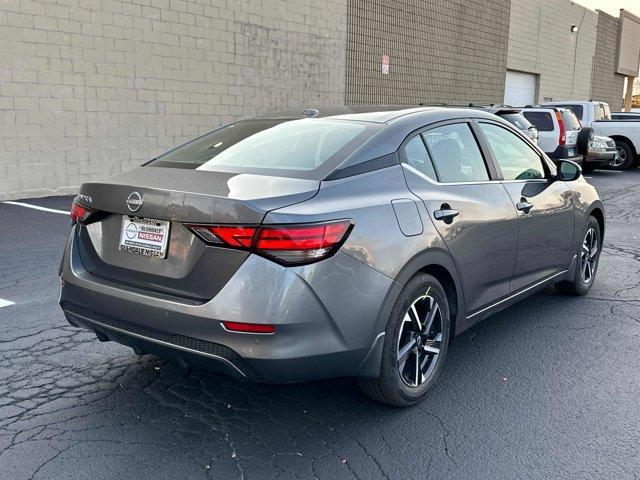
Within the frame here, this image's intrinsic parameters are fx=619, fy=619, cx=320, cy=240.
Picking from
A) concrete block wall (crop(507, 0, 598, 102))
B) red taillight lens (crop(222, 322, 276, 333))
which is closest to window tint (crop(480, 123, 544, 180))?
red taillight lens (crop(222, 322, 276, 333))

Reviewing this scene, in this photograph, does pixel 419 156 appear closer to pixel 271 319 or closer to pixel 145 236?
pixel 271 319

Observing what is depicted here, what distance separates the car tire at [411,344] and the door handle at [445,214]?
0.34 m

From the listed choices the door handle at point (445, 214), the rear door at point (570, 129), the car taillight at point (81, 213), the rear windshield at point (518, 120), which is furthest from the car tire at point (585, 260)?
the rear door at point (570, 129)

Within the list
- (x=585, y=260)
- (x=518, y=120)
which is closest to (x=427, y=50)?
(x=518, y=120)

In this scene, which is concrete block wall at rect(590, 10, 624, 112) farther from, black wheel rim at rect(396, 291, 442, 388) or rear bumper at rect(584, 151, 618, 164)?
black wheel rim at rect(396, 291, 442, 388)

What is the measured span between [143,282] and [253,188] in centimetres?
71

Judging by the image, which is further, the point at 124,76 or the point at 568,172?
the point at 124,76

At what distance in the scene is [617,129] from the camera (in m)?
18.0

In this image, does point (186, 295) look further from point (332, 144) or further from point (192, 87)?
point (192, 87)

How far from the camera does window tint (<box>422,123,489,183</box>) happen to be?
3789 millimetres

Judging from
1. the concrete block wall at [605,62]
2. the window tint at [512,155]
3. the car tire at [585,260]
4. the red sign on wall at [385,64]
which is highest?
the concrete block wall at [605,62]

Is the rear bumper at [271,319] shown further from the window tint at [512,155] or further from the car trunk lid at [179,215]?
the window tint at [512,155]

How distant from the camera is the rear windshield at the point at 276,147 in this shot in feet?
10.9

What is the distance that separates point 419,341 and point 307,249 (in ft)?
3.52
